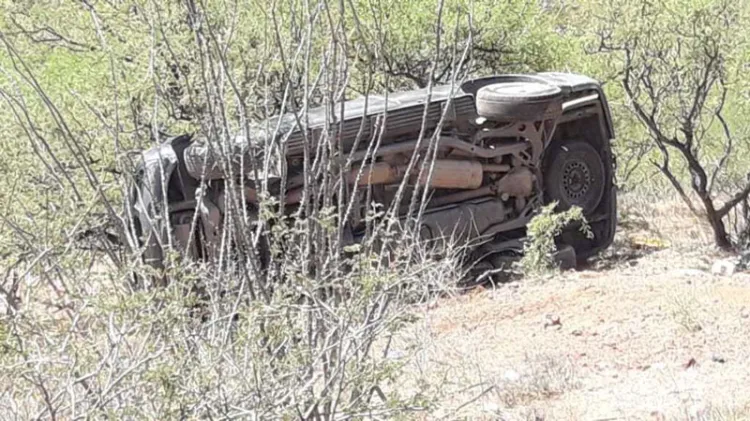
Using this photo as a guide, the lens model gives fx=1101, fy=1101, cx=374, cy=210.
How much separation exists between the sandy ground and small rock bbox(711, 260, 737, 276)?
116 cm

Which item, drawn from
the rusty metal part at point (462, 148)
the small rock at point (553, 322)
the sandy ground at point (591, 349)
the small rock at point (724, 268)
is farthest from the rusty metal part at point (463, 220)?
the small rock at point (724, 268)

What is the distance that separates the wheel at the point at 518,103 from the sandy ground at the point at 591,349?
1.78 m

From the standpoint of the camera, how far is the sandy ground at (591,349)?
18.6 feet

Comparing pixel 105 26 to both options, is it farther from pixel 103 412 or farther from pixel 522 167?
pixel 103 412

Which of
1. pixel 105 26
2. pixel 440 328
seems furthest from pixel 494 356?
pixel 105 26

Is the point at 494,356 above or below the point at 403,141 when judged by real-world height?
below

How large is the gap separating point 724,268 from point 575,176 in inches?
79.1

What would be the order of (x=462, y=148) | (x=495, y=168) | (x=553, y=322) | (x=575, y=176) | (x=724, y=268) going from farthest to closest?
(x=575, y=176) < (x=724, y=268) < (x=495, y=168) < (x=462, y=148) < (x=553, y=322)

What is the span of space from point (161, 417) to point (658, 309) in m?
5.82

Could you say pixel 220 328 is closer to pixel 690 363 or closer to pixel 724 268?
pixel 690 363

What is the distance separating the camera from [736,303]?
848cm

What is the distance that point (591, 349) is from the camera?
25.7ft

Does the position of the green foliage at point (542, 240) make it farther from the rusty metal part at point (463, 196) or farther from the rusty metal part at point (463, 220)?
the rusty metal part at point (463, 196)

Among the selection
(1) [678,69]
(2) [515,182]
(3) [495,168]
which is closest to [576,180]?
(2) [515,182]
